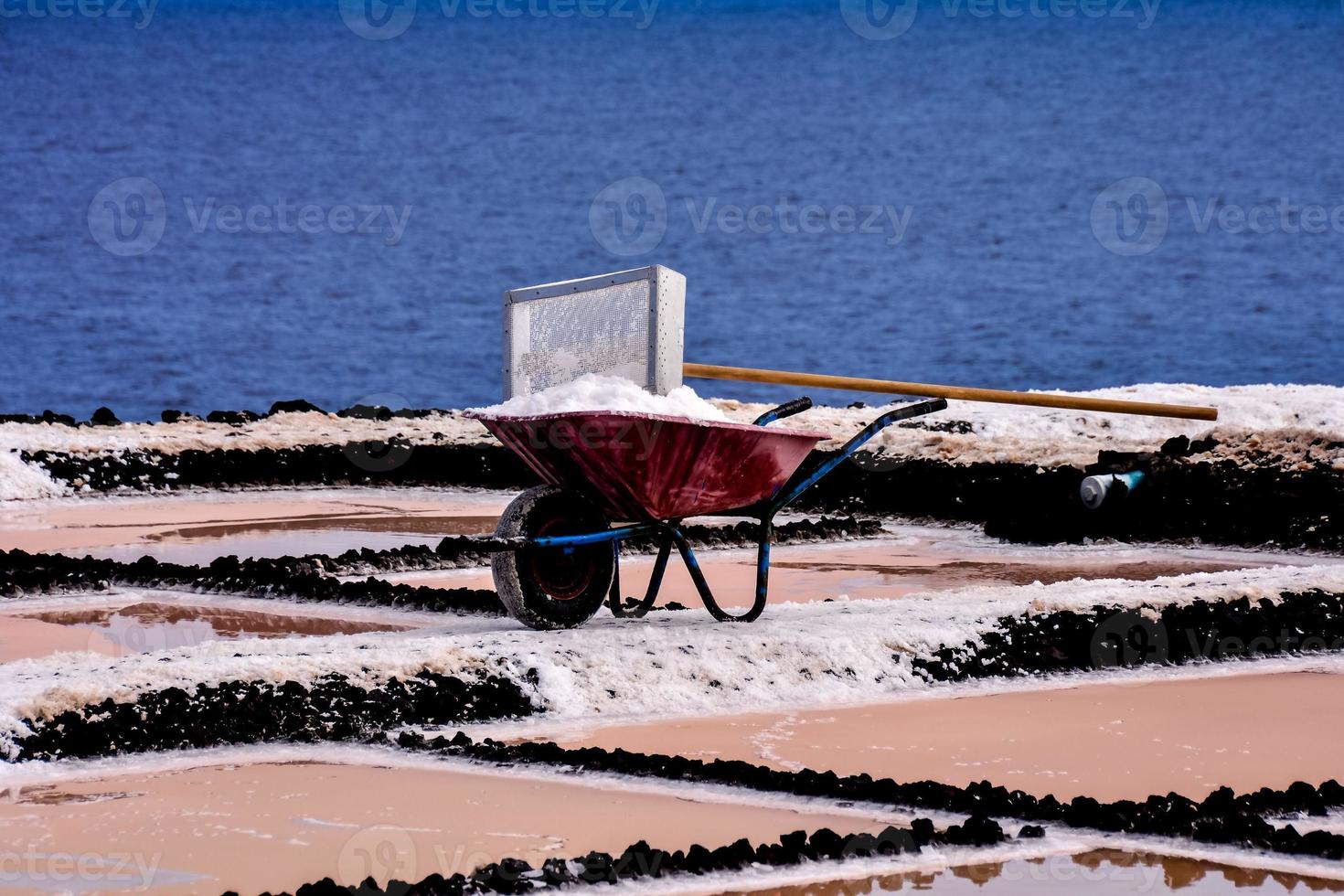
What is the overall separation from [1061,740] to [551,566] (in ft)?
5.83

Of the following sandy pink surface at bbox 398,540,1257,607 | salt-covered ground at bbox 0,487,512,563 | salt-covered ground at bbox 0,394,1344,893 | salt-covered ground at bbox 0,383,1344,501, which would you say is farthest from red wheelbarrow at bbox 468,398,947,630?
salt-covered ground at bbox 0,383,1344,501

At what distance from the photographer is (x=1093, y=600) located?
588 cm

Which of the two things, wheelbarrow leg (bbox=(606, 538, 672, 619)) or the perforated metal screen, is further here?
wheelbarrow leg (bbox=(606, 538, 672, 619))

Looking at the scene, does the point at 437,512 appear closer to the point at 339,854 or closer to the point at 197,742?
the point at 197,742

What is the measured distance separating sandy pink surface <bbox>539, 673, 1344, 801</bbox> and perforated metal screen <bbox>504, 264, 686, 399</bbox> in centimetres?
127

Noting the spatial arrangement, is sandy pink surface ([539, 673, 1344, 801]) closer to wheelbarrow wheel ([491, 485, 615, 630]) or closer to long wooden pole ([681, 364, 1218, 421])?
wheelbarrow wheel ([491, 485, 615, 630])

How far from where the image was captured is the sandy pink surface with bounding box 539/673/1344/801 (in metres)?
4.12

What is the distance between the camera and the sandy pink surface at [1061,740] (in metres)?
4.12

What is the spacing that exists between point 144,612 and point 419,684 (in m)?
2.34

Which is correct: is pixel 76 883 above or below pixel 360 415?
below

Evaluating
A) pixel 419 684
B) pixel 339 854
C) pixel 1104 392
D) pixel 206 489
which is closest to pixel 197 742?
pixel 419 684

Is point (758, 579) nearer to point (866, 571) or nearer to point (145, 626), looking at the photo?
point (145, 626)

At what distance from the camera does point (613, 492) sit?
5.37 meters

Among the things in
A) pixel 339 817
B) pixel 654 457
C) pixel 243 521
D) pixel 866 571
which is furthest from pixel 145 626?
pixel 243 521
